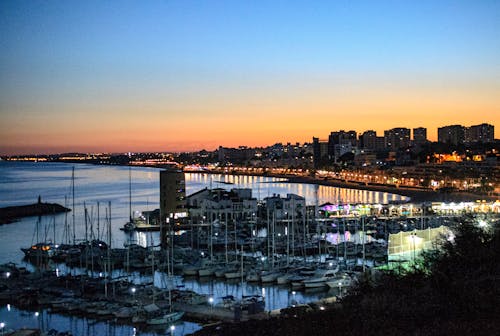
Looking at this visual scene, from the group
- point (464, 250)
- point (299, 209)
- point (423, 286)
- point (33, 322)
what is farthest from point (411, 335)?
point (299, 209)

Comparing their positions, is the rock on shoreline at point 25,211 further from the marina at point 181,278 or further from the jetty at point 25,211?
the marina at point 181,278

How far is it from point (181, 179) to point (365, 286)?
51.0 ft

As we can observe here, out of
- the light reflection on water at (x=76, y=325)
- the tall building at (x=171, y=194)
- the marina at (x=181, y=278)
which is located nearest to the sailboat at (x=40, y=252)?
the marina at (x=181, y=278)

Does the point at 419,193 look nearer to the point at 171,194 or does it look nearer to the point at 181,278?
the point at 171,194

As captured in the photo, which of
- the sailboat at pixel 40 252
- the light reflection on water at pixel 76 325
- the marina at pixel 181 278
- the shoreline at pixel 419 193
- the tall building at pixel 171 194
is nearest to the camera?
the light reflection on water at pixel 76 325

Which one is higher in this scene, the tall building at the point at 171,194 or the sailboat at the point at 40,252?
the tall building at the point at 171,194

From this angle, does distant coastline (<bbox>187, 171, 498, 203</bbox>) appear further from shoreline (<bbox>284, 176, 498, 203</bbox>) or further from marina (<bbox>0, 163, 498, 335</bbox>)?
marina (<bbox>0, 163, 498, 335</bbox>)

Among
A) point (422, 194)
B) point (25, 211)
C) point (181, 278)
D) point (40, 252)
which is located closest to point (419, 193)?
point (422, 194)

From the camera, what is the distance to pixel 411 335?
430 cm

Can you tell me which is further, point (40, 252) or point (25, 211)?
point (25, 211)

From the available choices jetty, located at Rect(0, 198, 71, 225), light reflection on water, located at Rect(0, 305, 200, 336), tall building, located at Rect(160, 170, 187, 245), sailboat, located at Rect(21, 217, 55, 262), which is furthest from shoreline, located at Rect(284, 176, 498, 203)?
light reflection on water, located at Rect(0, 305, 200, 336)

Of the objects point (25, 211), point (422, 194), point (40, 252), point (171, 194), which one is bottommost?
point (25, 211)

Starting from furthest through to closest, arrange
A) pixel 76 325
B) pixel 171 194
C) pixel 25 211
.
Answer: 1. pixel 25 211
2. pixel 171 194
3. pixel 76 325

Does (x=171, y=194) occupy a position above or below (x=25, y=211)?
above
